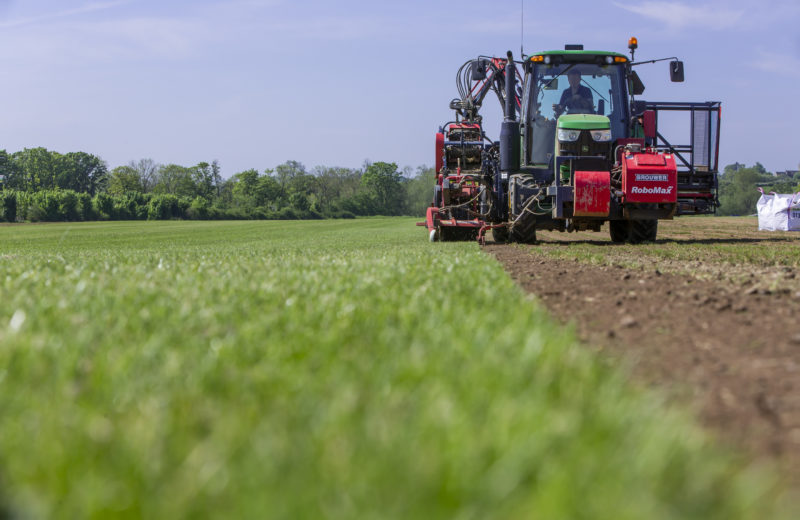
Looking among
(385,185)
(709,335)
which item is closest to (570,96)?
(709,335)

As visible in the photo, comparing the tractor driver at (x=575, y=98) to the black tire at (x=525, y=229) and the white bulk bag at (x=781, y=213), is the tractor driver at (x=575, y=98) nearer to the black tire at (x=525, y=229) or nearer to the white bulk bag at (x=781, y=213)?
the black tire at (x=525, y=229)

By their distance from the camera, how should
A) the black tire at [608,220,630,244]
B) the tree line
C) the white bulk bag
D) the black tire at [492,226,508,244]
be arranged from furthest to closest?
1. the tree line
2. the white bulk bag
3. the black tire at [492,226,508,244]
4. the black tire at [608,220,630,244]

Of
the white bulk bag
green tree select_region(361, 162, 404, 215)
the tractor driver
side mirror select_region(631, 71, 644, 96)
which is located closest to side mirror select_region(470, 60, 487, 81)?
the tractor driver

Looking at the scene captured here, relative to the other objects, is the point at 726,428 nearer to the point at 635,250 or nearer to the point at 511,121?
the point at 635,250

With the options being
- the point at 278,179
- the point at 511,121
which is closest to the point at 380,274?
the point at 511,121

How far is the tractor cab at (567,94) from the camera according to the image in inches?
569

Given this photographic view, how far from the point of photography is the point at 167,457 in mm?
1787

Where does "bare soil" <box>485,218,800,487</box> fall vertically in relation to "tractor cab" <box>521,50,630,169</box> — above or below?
below

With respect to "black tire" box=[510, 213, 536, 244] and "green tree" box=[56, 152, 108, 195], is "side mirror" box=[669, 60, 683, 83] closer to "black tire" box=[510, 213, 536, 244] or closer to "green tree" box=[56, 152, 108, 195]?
"black tire" box=[510, 213, 536, 244]

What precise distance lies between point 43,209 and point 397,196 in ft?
262

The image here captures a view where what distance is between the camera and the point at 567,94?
14.7 metres

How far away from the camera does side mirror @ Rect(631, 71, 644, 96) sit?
14.8m

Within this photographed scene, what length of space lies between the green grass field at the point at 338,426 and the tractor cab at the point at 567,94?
11.6 meters

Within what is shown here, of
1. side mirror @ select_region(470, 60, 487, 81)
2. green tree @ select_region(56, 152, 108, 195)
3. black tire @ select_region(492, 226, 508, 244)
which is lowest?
black tire @ select_region(492, 226, 508, 244)
